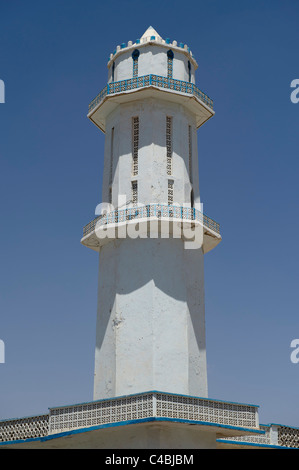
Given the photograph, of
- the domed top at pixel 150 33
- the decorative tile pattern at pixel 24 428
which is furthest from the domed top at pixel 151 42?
the decorative tile pattern at pixel 24 428

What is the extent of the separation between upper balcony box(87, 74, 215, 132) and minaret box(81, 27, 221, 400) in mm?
47

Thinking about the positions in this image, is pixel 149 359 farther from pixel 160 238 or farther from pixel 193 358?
pixel 160 238

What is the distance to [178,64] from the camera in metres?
31.4

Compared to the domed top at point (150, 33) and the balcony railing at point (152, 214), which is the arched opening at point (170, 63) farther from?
the balcony railing at point (152, 214)

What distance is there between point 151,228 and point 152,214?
581 mm

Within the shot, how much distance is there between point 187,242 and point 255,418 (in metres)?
8.20

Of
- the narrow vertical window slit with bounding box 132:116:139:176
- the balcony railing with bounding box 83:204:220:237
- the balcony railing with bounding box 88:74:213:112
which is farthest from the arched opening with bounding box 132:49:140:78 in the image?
the balcony railing with bounding box 83:204:220:237

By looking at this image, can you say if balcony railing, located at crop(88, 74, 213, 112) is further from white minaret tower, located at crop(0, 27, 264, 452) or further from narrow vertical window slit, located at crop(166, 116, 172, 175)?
narrow vertical window slit, located at crop(166, 116, 172, 175)

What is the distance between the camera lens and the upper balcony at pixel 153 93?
29797mm

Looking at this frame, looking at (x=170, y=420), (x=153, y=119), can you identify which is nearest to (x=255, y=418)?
(x=170, y=420)

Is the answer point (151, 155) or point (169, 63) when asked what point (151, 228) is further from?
point (169, 63)

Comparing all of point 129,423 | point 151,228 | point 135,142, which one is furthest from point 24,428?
point 135,142

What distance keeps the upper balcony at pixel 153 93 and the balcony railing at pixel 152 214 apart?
210 inches

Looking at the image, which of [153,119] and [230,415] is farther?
[153,119]
